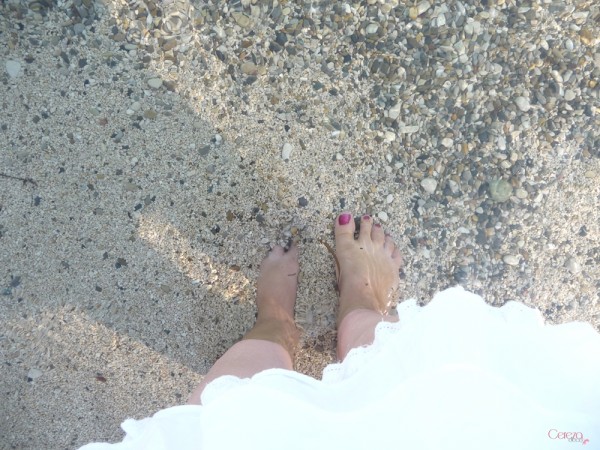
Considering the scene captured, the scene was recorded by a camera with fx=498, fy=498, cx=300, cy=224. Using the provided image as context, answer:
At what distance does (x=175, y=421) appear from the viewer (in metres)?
0.95

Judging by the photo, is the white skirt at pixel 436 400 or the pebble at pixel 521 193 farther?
the pebble at pixel 521 193

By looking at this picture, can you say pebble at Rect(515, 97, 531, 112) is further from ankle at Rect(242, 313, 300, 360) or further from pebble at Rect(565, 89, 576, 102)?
ankle at Rect(242, 313, 300, 360)

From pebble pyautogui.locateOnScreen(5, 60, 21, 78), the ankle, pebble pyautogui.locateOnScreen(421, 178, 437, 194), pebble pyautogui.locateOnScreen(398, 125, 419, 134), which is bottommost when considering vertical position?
the ankle

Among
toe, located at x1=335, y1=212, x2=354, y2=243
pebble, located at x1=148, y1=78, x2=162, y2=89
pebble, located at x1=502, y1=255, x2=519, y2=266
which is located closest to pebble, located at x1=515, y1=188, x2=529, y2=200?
pebble, located at x1=502, y1=255, x2=519, y2=266

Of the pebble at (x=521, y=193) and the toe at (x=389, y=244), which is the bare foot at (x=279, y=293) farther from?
the pebble at (x=521, y=193)

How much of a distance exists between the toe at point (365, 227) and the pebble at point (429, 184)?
0.68ft

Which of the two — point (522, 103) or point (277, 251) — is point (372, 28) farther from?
point (277, 251)

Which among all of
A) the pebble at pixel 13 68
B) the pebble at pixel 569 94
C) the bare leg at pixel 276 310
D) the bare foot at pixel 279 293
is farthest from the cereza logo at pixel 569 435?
the pebble at pixel 13 68

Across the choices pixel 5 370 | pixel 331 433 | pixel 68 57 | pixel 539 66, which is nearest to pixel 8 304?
pixel 5 370

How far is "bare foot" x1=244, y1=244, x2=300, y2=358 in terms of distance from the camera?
1.62 m

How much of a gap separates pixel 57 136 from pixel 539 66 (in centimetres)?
160

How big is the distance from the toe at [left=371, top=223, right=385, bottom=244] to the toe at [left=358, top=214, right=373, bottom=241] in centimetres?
1

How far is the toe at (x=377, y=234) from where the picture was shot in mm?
1710

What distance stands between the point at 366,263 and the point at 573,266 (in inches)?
27.9
